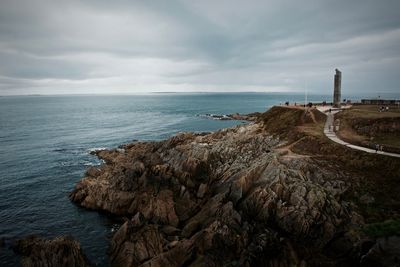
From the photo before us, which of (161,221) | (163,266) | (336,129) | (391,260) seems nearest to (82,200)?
(161,221)

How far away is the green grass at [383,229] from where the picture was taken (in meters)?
23.7

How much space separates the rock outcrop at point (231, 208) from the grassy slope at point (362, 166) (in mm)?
1333

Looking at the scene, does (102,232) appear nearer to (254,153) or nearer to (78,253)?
(78,253)

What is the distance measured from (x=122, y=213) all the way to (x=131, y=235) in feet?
31.4

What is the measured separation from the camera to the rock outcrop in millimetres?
23844

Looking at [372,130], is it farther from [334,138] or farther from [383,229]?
[383,229]

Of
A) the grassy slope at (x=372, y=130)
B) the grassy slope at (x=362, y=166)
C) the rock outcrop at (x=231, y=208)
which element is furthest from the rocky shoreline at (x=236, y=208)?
the grassy slope at (x=372, y=130)

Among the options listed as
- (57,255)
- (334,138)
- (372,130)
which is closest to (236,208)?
(57,255)

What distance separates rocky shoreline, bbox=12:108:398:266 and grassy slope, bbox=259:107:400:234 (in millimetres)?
660

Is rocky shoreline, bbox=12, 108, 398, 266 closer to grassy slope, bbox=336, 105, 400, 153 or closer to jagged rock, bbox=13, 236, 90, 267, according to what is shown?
jagged rock, bbox=13, 236, 90, 267

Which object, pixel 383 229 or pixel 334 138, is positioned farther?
pixel 334 138

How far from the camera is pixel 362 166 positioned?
32.8 meters

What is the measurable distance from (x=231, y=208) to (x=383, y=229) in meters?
12.6

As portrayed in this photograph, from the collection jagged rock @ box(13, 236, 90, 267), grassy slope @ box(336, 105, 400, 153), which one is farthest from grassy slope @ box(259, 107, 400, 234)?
jagged rock @ box(13, 236, 90, 267)
